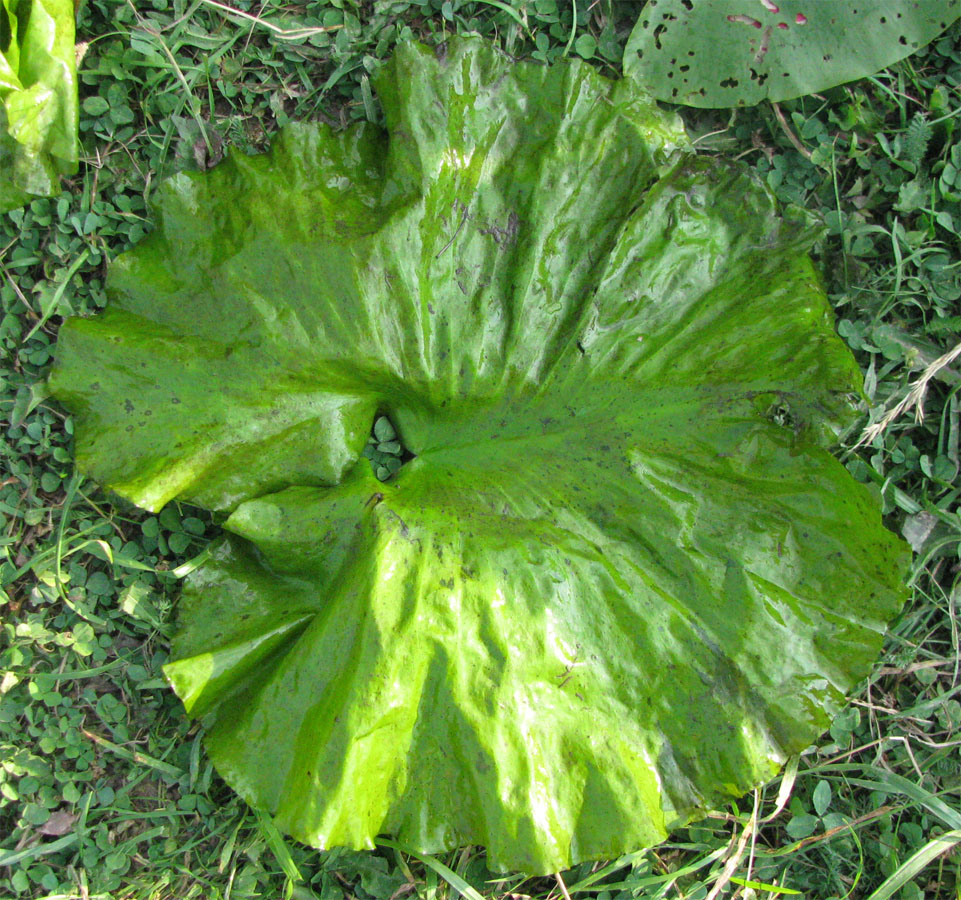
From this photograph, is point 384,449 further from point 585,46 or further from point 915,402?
point 915,402

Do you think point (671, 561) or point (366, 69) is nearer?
point (671, 561)

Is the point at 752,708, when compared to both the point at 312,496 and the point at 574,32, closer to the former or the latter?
the point at 312,496

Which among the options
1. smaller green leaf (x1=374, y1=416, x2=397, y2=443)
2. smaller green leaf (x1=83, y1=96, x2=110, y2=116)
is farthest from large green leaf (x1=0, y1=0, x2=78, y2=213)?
smaller green leaf (x1=374, y1=416, x2=397, y2=443)

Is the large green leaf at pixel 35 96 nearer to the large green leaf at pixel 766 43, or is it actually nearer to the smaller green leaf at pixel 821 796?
the large green leaf at pixel 766 43

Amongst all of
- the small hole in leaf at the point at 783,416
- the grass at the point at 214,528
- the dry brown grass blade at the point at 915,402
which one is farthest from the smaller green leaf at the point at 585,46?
the dry brown grass blade at the point at 915,402

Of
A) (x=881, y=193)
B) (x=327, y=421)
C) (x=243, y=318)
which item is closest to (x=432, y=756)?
(x=327, y=421)

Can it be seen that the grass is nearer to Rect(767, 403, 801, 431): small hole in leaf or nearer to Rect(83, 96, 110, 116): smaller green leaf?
Rect(83, 96, 110, 116): smaller green leaf
